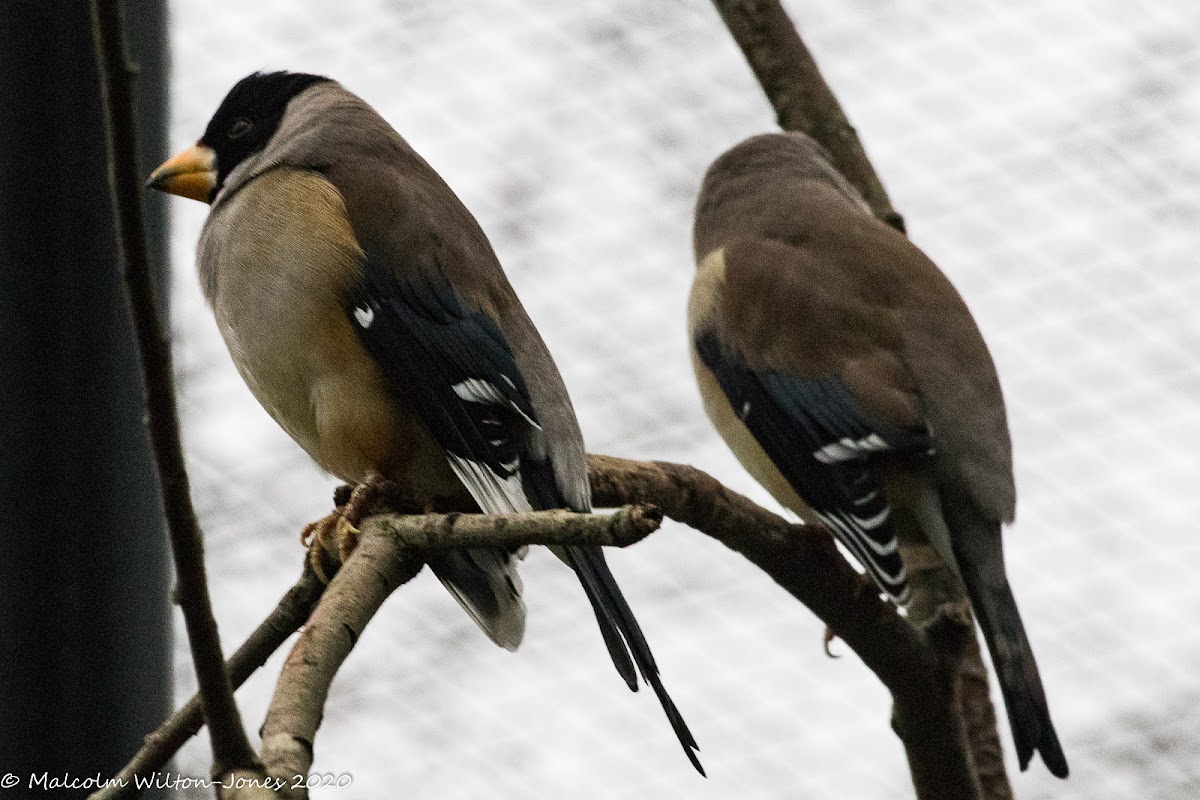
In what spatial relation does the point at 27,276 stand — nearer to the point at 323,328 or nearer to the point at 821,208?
the point at 323,328

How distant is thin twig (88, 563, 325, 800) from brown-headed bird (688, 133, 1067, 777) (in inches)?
54.3

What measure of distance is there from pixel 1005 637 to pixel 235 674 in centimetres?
167

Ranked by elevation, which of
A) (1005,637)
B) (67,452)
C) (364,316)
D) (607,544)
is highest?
(607,544)

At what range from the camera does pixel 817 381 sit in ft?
12.5

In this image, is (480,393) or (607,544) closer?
(607,544)

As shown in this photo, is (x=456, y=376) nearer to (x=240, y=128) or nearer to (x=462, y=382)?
(x=462, y=382)

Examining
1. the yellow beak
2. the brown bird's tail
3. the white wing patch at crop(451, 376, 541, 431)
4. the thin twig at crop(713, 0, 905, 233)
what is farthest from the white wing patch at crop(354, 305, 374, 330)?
the thin twig at crop(713, 0, 905, 233)

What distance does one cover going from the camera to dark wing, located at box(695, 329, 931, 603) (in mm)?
3438

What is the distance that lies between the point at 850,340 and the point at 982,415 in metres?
0.36

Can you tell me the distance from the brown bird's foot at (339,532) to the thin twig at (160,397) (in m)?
0.89

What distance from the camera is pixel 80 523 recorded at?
2.33 m

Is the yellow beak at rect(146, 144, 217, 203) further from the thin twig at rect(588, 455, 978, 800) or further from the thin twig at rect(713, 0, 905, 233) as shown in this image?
the thin twig at rect(713, 0, 905, 233)

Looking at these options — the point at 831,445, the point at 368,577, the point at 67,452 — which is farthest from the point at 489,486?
the point at 831,445

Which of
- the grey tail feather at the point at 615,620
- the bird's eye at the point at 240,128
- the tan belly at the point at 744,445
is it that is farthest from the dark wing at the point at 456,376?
the tan belly at the point at 744,445
